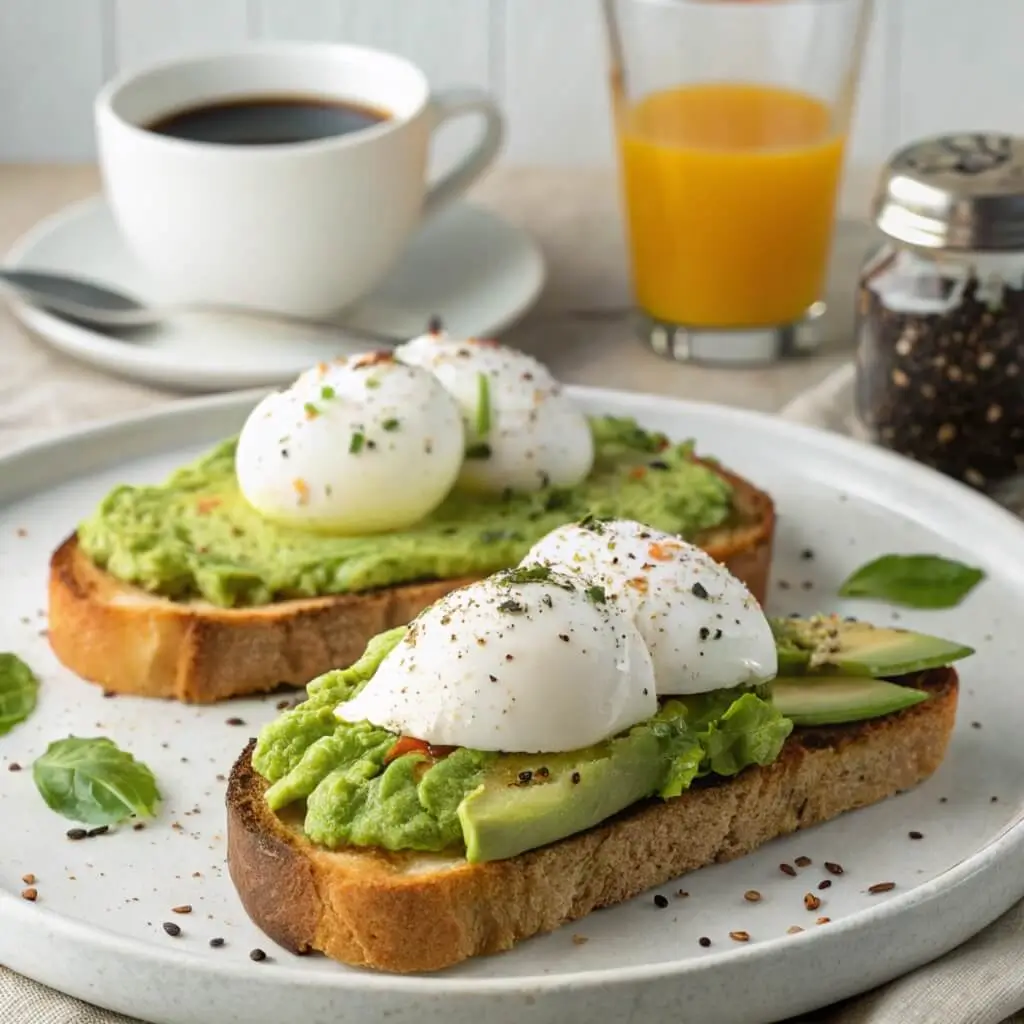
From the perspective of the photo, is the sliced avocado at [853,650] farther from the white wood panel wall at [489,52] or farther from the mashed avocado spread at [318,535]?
the white wood panel wall at [489,52]

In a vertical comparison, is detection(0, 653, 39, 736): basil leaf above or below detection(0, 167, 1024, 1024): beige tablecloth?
above

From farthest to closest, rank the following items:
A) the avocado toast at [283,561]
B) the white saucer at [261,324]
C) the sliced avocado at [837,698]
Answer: the white saucer at [261,324]
the avocado toast at [283,561]
the sliced avocado at [837,698]

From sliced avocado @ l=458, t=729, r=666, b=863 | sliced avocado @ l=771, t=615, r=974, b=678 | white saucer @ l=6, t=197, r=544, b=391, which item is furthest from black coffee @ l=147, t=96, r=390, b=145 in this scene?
sliced avocado @ l=458, t=729, r=666, b=863

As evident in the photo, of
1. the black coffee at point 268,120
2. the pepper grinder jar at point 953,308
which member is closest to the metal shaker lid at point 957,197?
the pepper grinder jar at point 953,308

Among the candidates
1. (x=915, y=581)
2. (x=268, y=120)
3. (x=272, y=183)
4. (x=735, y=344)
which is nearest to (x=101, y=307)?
(x=272, y=183)

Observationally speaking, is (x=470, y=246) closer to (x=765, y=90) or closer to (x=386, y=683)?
(x=765, y=90)

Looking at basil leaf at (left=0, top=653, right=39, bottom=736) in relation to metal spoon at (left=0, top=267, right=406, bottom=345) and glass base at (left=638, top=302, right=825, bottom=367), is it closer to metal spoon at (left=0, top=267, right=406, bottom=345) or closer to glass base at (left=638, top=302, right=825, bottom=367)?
metal spoon at (left=0, top=267, right=406, bottom=345)
